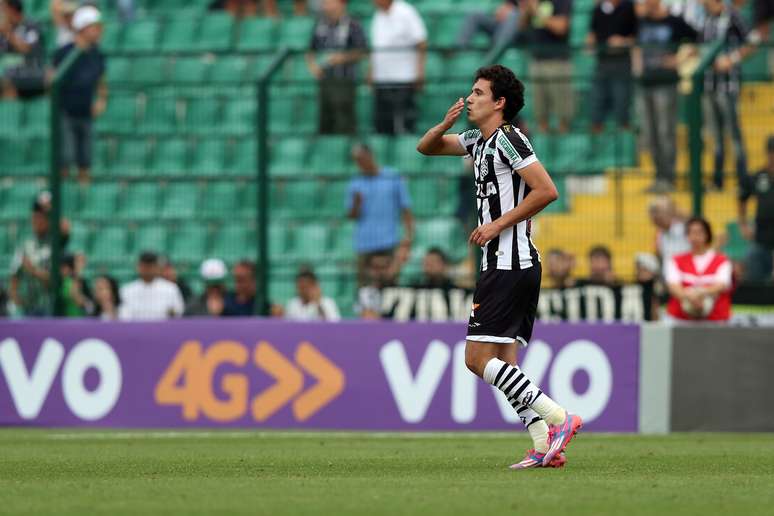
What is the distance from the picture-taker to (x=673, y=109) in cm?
1548

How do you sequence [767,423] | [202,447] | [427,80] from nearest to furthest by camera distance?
1. [202,447]
2. [767,423]
3. [427,80]

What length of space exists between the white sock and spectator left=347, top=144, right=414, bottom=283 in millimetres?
6468

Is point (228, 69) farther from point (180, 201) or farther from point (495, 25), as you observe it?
point (495, 25)

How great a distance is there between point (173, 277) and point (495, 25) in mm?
5423

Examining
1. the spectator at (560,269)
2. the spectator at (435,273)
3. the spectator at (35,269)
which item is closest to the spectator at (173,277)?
the spectator at (35,269)

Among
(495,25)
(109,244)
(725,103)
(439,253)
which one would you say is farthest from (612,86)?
(109,244)

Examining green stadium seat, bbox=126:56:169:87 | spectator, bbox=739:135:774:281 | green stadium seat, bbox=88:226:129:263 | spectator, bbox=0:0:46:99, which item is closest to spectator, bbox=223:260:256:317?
green stadium seat, bbox=88:226:129:263

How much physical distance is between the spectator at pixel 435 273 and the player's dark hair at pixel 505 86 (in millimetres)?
5999

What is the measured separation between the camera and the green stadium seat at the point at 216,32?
2192 cm

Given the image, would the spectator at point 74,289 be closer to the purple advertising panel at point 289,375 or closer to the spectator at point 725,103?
the purple advertising panel at point 289,375

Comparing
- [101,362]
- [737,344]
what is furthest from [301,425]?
[737,344]

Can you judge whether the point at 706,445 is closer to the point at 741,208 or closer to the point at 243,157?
the point at 741,208

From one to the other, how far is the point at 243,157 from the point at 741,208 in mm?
5000

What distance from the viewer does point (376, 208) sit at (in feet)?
51.6
